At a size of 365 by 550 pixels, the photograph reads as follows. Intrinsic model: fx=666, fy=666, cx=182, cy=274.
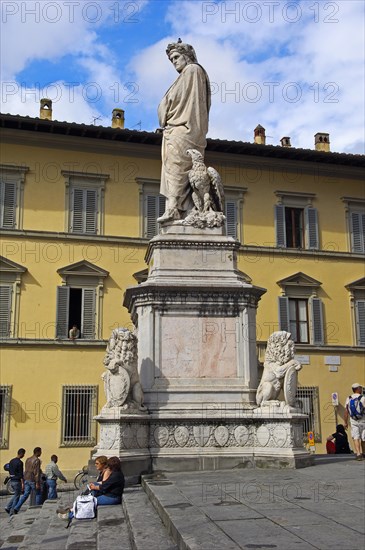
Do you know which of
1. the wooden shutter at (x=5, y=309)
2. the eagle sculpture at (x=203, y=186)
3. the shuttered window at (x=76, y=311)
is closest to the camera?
the eagle sculpture at (x=203, y=186)

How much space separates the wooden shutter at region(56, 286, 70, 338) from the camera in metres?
24.6

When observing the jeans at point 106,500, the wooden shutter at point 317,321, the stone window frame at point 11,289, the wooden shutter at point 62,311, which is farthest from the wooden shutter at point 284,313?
the jeans at point 106,500

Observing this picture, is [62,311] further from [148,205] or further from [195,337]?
[195,337]

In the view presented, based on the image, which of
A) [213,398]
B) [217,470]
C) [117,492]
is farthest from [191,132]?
[117,492]

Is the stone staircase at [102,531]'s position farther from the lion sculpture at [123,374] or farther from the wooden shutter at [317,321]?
the wooden shutter at [317,321]

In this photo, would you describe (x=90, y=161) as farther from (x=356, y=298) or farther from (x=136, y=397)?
(x=136, y=397)

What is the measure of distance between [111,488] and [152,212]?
19.5 m

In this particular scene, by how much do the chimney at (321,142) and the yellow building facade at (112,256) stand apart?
339cm

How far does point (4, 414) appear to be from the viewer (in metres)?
23.1

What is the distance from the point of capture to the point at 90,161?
26.5 m

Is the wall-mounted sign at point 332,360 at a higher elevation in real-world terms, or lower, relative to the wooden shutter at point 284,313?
lower

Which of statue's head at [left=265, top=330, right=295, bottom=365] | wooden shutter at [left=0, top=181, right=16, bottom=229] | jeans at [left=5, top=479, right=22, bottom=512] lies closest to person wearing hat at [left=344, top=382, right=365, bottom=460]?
statue's head at [left=265, top=330, right=295, bottom=365]

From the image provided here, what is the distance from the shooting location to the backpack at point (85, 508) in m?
7.24

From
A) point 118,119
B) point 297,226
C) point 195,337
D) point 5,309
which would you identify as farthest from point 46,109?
point 195,337
